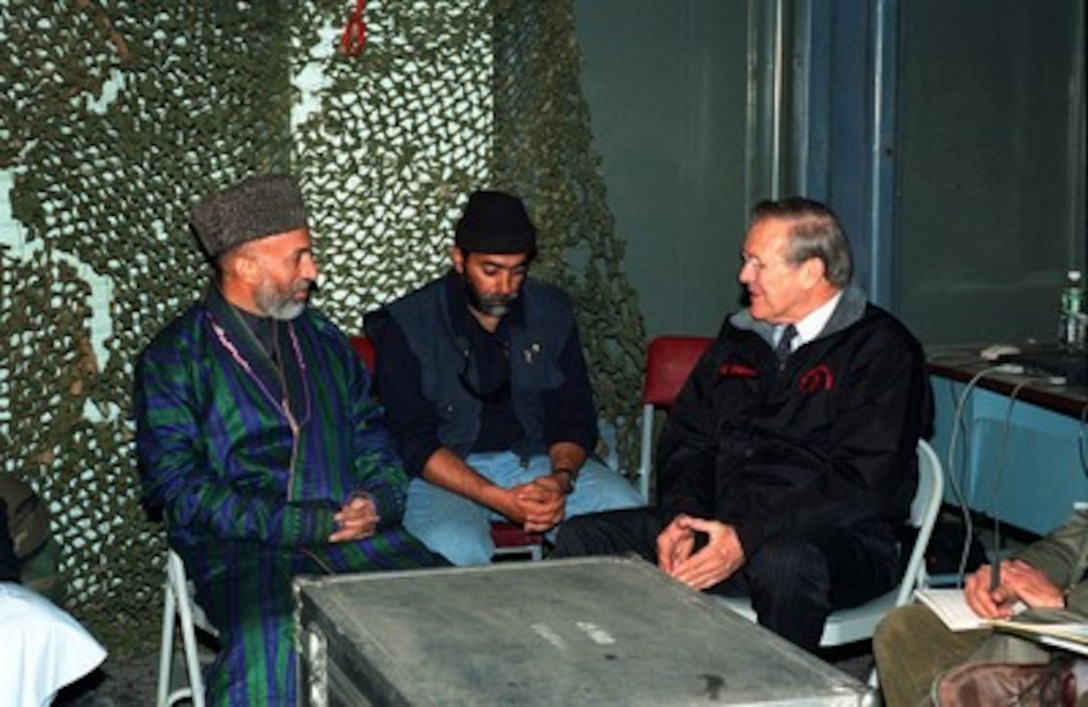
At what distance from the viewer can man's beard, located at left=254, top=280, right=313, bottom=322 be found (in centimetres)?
458

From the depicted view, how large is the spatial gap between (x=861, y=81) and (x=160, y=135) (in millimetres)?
2656

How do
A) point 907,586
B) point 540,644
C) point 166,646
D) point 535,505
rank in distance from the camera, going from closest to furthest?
1. point 540,644
2. point 907,586
3. point 166,646
4. point 535,505

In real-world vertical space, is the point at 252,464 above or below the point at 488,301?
below

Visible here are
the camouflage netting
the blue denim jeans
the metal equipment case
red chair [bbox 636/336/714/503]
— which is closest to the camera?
the metal equipment case

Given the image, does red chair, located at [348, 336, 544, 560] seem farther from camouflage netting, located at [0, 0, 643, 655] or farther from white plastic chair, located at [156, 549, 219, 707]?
white plastic chair, located at [156, 549, 219, 707]

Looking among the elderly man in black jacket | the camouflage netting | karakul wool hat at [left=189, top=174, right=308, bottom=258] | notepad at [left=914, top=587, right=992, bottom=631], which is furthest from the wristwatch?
notepad at [left=914, top=587, right=992, bottom=631]

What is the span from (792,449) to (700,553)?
40 centimetres

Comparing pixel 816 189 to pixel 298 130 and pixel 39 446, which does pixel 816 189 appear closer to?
pixel 298 130

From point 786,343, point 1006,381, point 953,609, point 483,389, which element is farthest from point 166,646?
point 1006,381

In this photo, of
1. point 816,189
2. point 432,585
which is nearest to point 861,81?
point 816,189

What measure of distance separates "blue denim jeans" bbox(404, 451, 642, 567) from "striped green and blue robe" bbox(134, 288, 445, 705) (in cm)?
15

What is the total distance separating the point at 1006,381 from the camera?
17.3 feet

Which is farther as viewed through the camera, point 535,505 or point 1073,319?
point 1073,319

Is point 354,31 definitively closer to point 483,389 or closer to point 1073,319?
point 483,389
